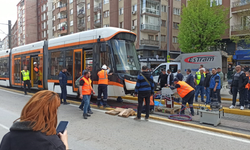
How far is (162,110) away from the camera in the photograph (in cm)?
797

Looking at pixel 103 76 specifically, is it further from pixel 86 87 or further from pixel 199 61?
pixel 199 61

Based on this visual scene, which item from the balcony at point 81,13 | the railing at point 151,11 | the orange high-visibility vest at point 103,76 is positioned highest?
the balcony at point 81,13

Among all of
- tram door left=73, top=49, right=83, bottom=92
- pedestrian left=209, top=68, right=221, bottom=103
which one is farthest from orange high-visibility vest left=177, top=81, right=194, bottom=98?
tram door left=73, top=49, right=83, bottom=92

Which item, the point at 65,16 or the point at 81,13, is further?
the point at 65,16

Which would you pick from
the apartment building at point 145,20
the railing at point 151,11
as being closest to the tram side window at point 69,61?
the apartment building at point 145,20

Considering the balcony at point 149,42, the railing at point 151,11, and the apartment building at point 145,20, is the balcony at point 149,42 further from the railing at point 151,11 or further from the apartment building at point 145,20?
the railing at point 151,11

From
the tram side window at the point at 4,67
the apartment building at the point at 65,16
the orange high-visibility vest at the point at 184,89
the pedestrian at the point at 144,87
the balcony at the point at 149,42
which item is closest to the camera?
the pedestrian at the point at 144,87

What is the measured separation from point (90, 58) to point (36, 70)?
546 cm

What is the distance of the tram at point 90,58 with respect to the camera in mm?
8547

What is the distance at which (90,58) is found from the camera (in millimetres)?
9305

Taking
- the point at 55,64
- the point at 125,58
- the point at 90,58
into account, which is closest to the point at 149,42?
the point at 55,64

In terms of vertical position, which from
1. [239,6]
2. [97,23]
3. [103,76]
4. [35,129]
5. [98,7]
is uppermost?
[98,7]

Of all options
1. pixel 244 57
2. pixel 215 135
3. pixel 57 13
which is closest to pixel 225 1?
pixel 244 57

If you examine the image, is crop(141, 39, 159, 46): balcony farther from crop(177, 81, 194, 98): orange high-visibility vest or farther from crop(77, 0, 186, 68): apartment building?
crop(177, 81, 194, 98): orange high-visibility vest
